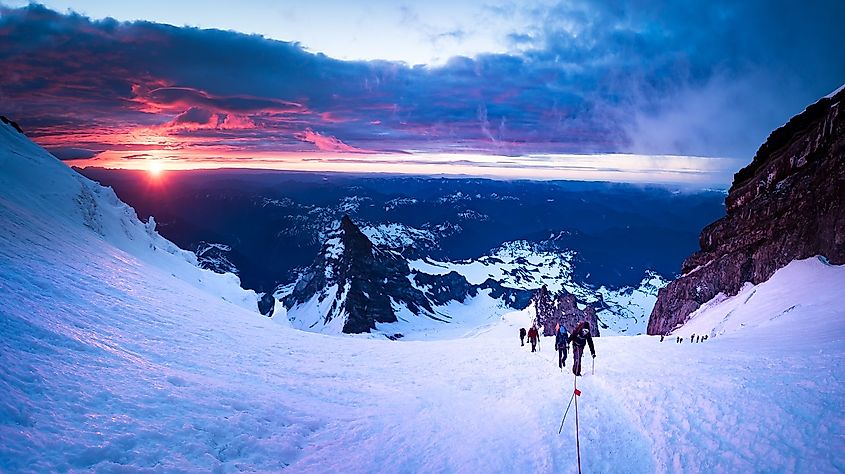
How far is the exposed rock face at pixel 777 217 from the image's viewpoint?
1512 inches

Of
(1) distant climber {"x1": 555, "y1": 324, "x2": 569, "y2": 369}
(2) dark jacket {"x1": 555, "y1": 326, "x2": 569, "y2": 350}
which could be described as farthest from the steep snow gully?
(2) dark jacket {"x1": 555, "y1": 326, "x2": 569, "y2": 350}

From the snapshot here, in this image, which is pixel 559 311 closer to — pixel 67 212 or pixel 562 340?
pixel 562 340

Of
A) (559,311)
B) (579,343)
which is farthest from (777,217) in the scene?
(559,311)

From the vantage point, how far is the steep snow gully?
8.00m

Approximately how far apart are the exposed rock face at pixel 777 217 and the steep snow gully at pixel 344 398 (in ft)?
76.8

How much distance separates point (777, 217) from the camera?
46.5m

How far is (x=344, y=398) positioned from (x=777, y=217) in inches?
2112

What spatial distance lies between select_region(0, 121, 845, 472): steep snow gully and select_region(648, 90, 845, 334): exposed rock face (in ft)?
76.8

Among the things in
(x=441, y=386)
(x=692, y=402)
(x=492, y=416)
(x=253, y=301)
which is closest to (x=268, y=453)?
(x=492, y=416)

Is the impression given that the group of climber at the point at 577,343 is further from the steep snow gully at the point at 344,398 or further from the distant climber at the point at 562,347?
the steep snow gully at the point at 344,398

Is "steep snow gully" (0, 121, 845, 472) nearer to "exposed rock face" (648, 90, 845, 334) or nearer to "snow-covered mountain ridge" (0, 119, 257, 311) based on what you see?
"snow-covered mountain ridge" (0, 119, 257, 311)

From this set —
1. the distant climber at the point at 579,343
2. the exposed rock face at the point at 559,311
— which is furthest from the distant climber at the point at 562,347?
the exposed rock face at the point at 559,311

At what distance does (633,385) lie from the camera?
44.1ft

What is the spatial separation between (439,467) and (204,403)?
5.71 meters
